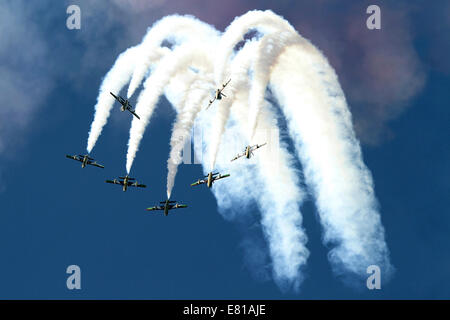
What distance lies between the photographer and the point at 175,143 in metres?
101

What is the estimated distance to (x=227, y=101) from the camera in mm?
105812
